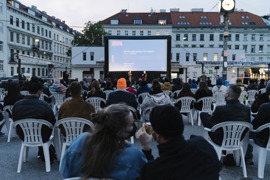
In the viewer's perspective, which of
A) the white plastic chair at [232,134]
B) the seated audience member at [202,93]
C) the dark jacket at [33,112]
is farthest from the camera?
the seated audience member at [202,93]

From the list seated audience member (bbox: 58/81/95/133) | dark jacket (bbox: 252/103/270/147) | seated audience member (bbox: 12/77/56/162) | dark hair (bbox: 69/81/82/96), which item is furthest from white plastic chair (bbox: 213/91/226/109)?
seated audience member (bbox: 12/77/56/162)

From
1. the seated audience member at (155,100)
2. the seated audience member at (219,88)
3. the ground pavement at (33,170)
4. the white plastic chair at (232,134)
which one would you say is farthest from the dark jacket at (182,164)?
the seated audience member at (219,88)

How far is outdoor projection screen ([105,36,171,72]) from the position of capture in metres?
19.2

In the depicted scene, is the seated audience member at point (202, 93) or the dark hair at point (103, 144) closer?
the dark hair at point (103, 144)

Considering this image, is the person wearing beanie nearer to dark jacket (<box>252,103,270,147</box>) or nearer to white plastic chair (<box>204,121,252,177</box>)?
white plastic chair (<box>204,121,252,177</box>)

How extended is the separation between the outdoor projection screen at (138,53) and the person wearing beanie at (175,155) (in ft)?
58.5

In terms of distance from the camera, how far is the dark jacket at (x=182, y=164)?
1.46 meters

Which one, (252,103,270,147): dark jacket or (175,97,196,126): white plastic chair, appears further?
(175,97,196,126): white plastic chair

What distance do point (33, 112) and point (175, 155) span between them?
2.62 metres

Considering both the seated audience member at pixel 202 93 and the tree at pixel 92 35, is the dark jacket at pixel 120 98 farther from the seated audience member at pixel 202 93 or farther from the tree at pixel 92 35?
the tree at pixel 92 35

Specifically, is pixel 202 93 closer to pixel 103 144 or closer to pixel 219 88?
pixel 219 88

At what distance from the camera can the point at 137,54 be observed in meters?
19.4

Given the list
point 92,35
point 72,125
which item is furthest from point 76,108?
point 92,35

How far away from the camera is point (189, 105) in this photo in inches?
260
